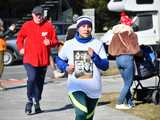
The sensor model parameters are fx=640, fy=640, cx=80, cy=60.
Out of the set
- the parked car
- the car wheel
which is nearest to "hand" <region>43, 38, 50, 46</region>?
the parked car

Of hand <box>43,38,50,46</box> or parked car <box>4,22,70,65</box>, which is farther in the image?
parked car <box>4,22,70,65</box>

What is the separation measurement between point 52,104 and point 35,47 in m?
1.87

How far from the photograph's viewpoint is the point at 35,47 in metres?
11.2

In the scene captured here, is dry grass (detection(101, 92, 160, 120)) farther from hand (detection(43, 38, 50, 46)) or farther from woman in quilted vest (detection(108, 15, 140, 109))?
hand (detection(43, 38, 50, 46))

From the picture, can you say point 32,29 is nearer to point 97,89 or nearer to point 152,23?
point 97,89

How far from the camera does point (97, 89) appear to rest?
8008mm

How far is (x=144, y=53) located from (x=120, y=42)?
563mm

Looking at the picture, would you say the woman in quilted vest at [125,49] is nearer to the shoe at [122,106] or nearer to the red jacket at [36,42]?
the shoe at [122,106]

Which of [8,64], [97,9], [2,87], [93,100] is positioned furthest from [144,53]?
[97,9]

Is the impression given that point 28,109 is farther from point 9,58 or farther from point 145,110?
point 9,58

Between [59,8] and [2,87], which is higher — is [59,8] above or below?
above

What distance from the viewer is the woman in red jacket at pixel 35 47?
11.1m

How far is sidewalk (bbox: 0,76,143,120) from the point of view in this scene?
11.1 meters

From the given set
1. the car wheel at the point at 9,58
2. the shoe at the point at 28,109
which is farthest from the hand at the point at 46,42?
the car wheel at the point at 9,58
